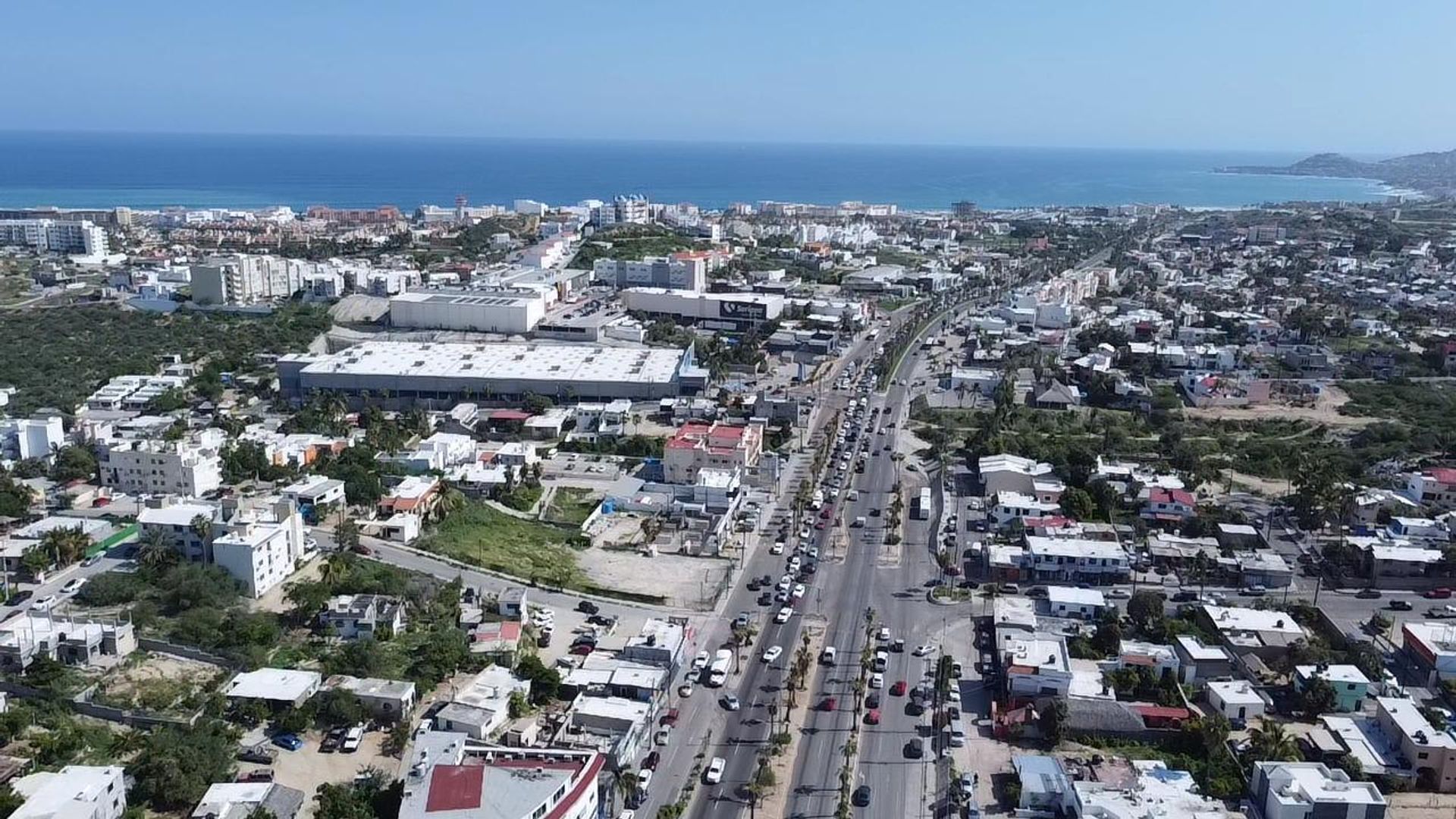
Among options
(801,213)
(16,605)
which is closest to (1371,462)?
(16,605)

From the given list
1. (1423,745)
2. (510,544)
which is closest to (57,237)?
(510,544)

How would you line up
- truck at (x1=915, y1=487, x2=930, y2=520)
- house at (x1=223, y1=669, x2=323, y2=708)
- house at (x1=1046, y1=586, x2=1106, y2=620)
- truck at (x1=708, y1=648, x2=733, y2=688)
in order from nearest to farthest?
house at (x1=223, y1=669, x2=323, y2=708) → truck at (x1=708, y1=648, x2=733, y2=688) → house at (x1=1046, y1=586, x2=1106, y2=620) → truck at (x1=915, y1=487, x2=930, y2=520)

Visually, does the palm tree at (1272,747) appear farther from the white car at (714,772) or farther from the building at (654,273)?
the building at (654,273)

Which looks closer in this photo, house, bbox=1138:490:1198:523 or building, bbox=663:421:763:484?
house, bbox=1138:490:1198:523

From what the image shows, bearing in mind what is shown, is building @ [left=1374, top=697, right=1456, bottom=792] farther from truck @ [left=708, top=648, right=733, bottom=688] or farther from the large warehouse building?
the large warehouse building

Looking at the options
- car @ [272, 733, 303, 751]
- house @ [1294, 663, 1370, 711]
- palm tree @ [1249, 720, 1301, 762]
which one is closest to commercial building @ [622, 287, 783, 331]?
house @ [1294, 663, 1370, 711]
